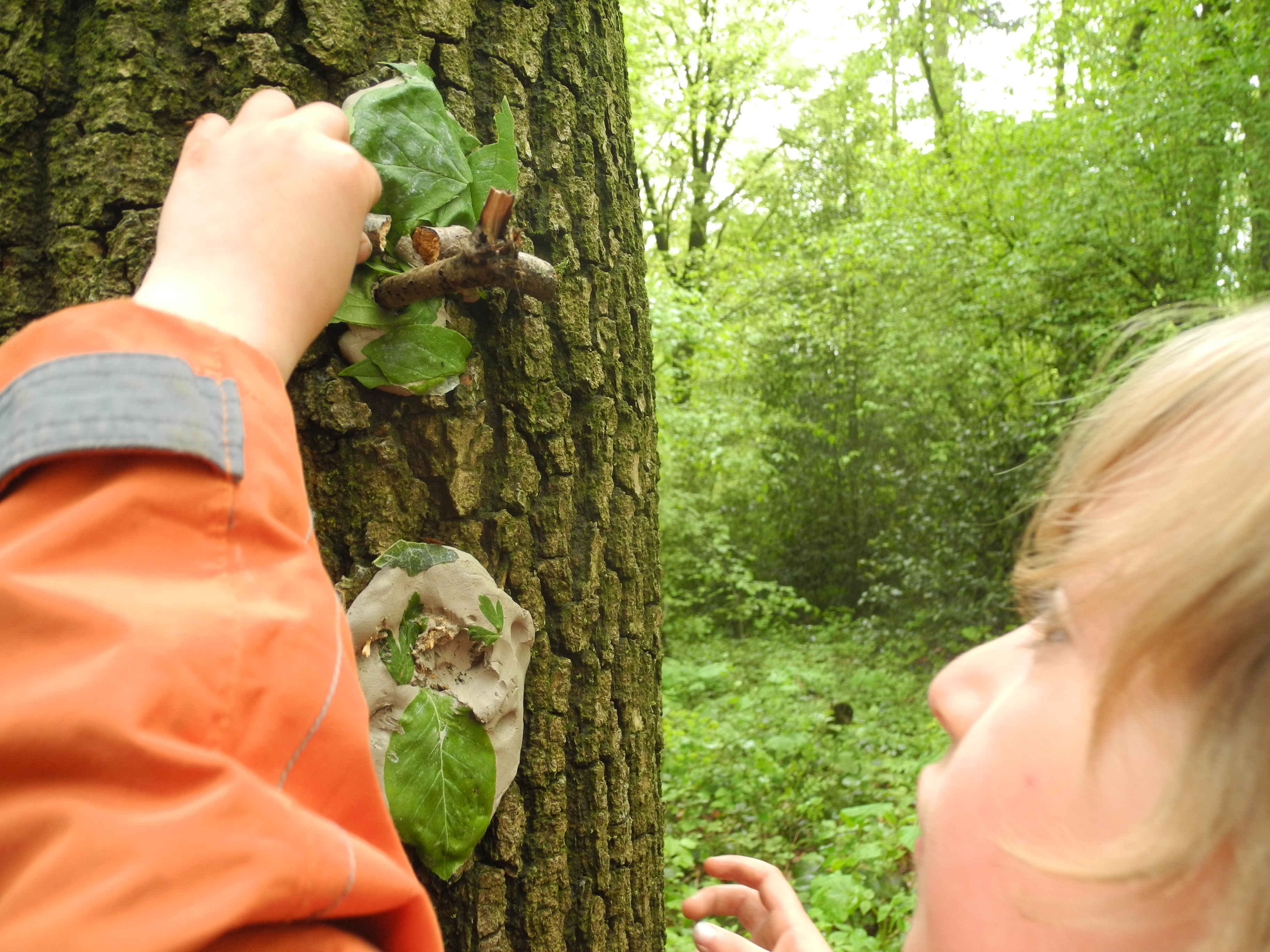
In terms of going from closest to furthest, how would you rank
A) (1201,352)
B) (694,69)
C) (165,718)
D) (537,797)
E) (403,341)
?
(165,718) → (1201,352) → (403,341) → (537,797) → (694,69)

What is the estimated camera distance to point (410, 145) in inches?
37.1

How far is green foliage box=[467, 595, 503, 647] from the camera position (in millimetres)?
996

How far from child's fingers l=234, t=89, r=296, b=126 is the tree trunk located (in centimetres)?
13

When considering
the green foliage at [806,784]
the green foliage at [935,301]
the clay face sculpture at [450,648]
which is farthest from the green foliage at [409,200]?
the green foliage at [935,301]

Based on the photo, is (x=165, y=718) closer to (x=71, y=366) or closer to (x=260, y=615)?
(x=260, y=615)

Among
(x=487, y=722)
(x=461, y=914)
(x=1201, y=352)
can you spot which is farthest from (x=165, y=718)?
(x=1201, y=352)

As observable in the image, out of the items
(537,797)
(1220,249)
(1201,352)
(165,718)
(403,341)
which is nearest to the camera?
(165,718)

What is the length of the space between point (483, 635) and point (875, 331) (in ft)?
36.6

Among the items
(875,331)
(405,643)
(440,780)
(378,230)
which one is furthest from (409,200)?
(875,331)

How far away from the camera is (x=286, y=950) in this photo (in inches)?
22.5

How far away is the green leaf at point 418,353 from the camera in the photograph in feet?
3.10

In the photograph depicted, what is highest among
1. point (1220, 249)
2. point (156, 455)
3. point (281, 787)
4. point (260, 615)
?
point (1220, 249)

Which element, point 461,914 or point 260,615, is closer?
point 260,615

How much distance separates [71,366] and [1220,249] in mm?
9561
